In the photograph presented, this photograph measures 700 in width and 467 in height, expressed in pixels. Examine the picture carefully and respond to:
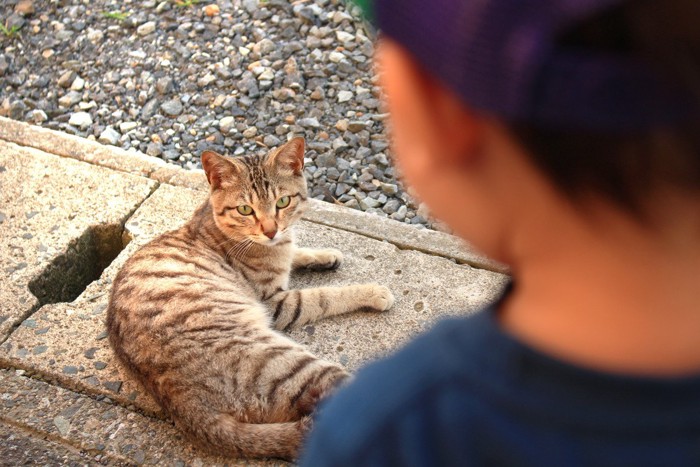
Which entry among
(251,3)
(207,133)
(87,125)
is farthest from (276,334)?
(251,3)

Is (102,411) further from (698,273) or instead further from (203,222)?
(698,273)

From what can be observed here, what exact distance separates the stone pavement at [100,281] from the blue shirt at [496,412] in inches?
73.4

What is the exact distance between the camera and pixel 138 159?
402 cm

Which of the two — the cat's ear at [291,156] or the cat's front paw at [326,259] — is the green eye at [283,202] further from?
the cat's front paw at [326,259]

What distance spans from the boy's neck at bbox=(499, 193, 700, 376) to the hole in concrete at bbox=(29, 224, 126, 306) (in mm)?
2881

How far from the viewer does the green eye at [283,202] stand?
134 inches

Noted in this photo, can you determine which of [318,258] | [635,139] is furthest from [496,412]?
[318,258]

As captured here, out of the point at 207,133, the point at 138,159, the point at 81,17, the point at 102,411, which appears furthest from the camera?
the point at 81,17

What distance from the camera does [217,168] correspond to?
336 centimetres

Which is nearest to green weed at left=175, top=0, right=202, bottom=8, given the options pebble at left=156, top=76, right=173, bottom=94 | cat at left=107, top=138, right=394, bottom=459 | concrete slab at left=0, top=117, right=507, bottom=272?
pebble at left=156, top=76, right=173, bottom=94

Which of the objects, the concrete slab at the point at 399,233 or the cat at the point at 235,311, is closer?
the cat at the point at 235,311

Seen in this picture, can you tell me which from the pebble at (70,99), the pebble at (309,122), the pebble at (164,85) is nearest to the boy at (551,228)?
the pebble at (309,122)

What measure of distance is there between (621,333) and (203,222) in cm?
276

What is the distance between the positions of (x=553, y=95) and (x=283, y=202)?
2.73m
